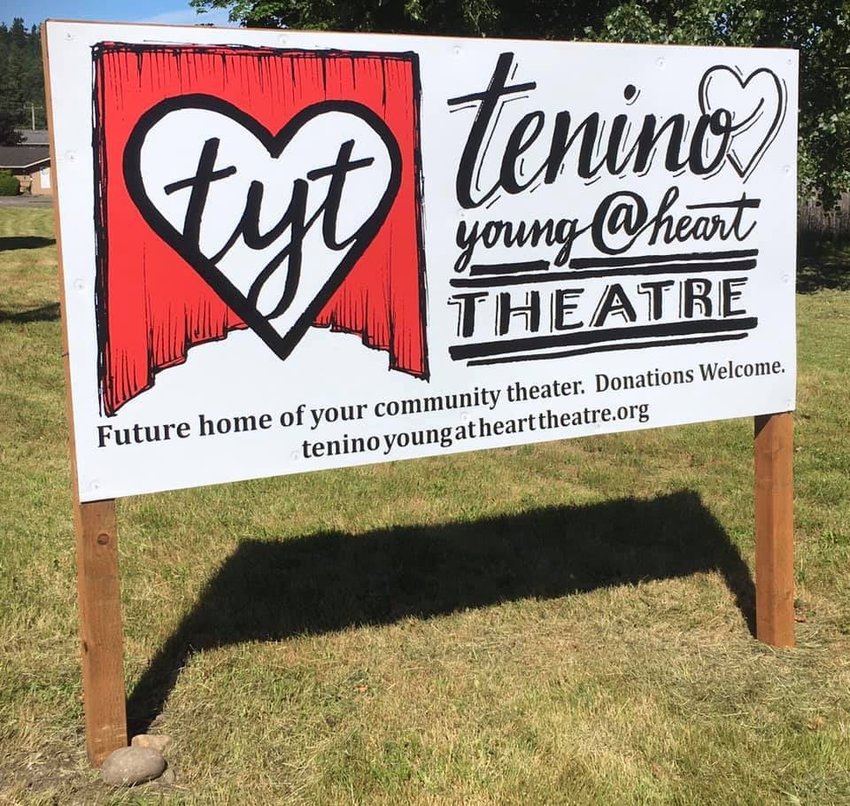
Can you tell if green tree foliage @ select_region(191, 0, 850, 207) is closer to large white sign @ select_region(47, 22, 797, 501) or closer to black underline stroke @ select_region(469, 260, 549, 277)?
large white sign @ select_region(47, 22, 797, 501)

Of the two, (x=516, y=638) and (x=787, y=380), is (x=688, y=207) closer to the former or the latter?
(x=787, y=380)

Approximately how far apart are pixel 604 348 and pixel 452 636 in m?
1.47

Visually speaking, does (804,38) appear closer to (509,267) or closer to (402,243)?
(509,267)

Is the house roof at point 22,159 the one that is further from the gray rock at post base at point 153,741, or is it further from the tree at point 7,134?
the gray rock at post base at point 153,741

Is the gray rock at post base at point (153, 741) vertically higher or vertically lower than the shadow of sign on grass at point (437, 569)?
higher

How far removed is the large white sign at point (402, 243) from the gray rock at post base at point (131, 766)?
2.98ft

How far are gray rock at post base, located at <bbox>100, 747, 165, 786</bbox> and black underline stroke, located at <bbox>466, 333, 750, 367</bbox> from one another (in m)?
1.76

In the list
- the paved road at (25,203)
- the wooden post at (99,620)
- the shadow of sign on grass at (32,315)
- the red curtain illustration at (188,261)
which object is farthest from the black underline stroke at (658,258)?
the paved road at (25,203)

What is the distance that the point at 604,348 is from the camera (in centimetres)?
380

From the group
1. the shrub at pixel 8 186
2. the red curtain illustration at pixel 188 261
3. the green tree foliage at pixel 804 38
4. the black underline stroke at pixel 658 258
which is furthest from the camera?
the shrub at pixel 8 186

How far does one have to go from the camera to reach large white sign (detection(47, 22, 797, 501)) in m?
3.06

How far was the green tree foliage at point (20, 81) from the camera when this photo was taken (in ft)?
389

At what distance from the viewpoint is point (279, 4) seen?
2328 centimetres

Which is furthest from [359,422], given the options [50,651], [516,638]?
[50,651]
